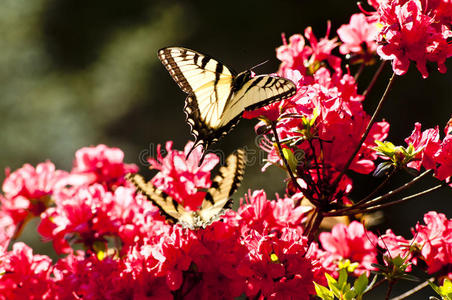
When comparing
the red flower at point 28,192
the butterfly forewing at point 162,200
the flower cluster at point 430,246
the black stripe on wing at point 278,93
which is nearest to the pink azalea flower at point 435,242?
the flower cluster at point 430,246

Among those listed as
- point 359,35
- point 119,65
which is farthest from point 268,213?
point 119,65

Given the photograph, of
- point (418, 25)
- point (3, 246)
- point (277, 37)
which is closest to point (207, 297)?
point (3, 246)

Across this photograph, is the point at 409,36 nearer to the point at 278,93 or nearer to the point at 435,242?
the point at 278,93

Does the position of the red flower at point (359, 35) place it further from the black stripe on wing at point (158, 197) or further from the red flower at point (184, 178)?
the black stripe on wing at point (158, 197)

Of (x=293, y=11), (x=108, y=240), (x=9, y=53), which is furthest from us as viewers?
(x=9, y=53)

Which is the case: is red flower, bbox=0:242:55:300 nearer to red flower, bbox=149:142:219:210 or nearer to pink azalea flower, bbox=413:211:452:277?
red flower, bbox=149:142:219:210

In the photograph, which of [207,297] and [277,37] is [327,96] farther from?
[277,37]
